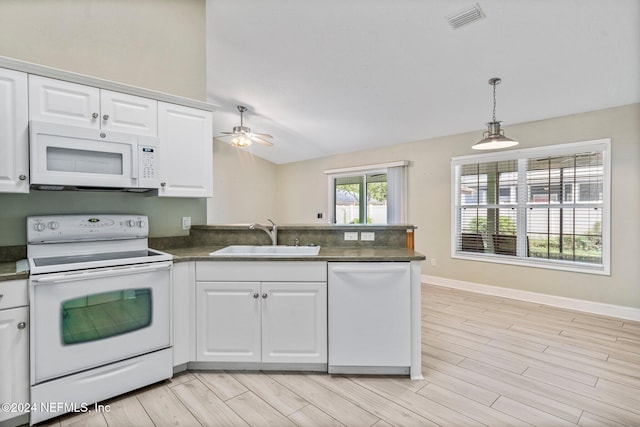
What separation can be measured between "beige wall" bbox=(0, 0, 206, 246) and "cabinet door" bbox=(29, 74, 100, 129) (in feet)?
1.33

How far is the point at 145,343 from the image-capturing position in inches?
77.6

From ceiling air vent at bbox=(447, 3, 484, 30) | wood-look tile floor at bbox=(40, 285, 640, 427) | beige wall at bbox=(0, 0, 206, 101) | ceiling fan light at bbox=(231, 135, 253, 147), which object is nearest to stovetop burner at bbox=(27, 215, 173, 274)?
wood-look tile floor at bbox=(40, 285, 640, 427)

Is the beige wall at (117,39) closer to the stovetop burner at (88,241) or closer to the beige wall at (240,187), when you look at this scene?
the stovetop burner at (88,241)

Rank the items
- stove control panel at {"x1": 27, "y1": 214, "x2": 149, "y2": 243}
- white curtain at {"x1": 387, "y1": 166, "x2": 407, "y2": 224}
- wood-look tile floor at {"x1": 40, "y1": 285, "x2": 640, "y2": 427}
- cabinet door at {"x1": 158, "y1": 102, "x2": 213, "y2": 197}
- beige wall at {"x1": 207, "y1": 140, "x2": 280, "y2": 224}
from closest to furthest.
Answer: wood-look tile floor at {"x1": 40, "y1": 285, "x2": 640, "y2": 427} → stove control panel at {"x1": 27, "y1": 214, "x2": 149, "y2": 243} → cabinet door at {"x1": 158, "y1": 102, "x2": 213, "y2": 197} → white curtain at {"x1": 387, "y1": 166, "x2": 407, "y2": 224} → beige wall at {"x1": 207, "y1": 140, "x2": 280, "y2": 224}

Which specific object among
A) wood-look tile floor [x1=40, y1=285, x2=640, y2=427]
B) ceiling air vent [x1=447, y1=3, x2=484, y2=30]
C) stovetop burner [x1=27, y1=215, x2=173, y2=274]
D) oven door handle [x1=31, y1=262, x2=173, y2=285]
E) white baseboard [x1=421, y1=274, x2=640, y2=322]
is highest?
ceiling air vent [x1=447, y1=3, x2=484, y2=30]

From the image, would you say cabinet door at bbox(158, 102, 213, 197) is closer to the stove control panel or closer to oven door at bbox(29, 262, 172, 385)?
the stove control panel

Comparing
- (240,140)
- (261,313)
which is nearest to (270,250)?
(261,313)

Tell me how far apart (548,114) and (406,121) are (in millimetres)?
1692

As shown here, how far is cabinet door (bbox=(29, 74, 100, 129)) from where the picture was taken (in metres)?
1.87

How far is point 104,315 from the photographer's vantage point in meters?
1.84

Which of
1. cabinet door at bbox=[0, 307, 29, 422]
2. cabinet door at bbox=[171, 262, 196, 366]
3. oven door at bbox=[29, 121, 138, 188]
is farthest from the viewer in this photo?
cabinet door at bbox=[171, 262, 196, 366]

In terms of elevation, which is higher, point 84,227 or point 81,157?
point 81,157

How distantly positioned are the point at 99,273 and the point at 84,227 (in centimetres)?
Result: 57

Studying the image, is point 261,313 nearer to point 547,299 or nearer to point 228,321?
point 228,321
